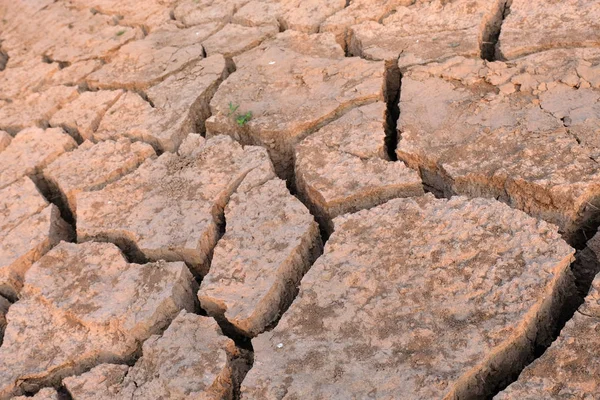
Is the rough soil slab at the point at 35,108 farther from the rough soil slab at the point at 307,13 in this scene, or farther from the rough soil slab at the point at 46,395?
the rough soil slab at the point at 46,395

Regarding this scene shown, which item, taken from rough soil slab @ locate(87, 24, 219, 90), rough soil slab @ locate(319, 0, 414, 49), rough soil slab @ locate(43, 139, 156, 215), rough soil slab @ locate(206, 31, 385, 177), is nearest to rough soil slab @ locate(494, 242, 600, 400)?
rough soil slab @ locate(206, 31, 385, 177)

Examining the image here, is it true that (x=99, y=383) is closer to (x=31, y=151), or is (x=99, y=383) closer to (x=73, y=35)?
(x=31, y=151)

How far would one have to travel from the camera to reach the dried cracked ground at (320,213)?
160 cm

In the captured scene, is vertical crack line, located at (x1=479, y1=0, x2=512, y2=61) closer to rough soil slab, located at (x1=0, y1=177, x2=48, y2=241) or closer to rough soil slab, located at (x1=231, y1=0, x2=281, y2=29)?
rough soil slab, located at (x1=231, y1=0, x2=281, y2=29)

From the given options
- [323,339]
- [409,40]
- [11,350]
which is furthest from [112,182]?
[409,40]

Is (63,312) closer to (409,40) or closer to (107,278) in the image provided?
(107,278)

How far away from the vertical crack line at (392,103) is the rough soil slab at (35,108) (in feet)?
5.76

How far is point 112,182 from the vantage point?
252 cm

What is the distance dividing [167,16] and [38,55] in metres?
0.89

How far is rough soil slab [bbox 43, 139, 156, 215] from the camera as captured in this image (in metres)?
2.54

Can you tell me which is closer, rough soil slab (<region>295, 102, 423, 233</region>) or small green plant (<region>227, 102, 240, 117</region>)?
rough soil slab (<region>295, 102, 423, 233</region>)

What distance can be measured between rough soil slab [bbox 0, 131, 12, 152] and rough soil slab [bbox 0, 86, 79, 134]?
132 mm

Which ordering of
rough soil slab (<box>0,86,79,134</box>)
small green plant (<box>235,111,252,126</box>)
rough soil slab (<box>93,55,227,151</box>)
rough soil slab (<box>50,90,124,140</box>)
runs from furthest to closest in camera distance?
rough soil slab (<box>0,86,79,134</box>)
rough soil slab (<box>50,90,124,140</box>)
rough soil slab (<box>93,55,227,151</box>)
small green plant (<box>235,111,252,126</box>)

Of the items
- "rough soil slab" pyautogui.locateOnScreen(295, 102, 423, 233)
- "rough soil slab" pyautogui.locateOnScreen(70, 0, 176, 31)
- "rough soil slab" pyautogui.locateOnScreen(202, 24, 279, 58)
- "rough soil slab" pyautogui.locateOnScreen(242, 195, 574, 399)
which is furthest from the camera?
"rough soil slab" pyautogui.locateOnScreen(70, 0, 176, 31)
